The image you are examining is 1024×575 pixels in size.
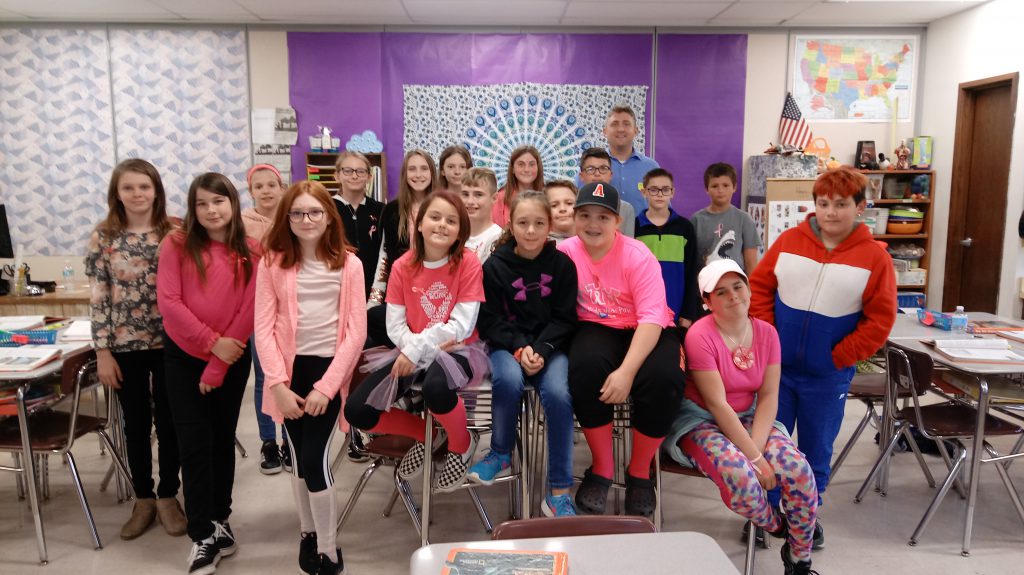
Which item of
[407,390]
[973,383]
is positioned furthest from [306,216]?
[973,383]

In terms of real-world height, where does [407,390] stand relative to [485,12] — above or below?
below

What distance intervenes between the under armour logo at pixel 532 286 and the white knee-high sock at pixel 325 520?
99cm

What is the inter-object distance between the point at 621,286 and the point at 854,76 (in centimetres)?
504

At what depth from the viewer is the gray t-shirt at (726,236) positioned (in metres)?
3.76

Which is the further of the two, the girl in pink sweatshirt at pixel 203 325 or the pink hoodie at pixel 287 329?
the girl in pink sweatshirt at pixel 203 325

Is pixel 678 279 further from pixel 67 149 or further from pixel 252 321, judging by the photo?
pixel 67 149

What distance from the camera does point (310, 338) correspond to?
7.68 feet

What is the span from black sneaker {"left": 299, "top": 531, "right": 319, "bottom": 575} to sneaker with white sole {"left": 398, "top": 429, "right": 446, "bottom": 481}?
0.40 metres

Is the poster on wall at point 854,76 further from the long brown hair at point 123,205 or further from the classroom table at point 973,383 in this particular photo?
the long brown hair at point 123,205

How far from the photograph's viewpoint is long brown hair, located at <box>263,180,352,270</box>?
2332 millimetres

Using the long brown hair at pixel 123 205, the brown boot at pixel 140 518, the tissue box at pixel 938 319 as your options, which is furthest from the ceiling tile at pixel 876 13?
the brown boot at pixel 140 518

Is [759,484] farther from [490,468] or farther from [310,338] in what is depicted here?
[310,338]

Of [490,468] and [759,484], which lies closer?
[759,484]

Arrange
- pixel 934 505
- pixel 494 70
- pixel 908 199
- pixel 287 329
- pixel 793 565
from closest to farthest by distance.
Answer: pixel 793 565, pixel 287 329, pixel 934 505, pixel 908 199, pixel 494 70
